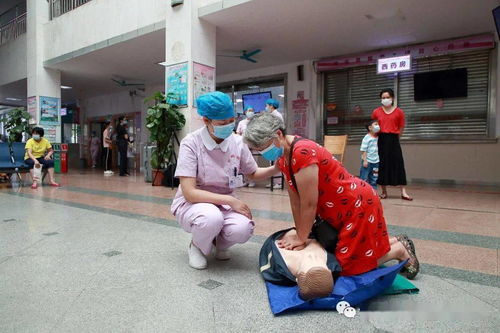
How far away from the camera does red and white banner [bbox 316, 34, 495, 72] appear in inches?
243

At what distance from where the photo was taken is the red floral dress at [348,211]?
5.08 feet

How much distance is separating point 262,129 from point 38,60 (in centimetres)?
918

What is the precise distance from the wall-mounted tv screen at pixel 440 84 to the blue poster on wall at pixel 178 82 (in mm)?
4317

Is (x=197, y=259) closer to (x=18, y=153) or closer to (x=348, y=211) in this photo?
(x=348, y=211)

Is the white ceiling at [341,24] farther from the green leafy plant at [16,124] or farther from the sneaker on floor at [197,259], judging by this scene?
the green leafy plant at [16,124]

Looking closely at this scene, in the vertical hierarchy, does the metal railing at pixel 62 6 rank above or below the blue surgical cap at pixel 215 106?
above

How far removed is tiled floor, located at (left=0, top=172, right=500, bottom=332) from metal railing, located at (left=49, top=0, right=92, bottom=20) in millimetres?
6637

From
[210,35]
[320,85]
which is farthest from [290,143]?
[320,85]

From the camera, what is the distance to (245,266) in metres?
1.99

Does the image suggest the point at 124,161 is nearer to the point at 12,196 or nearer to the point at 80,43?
the point at 80,43

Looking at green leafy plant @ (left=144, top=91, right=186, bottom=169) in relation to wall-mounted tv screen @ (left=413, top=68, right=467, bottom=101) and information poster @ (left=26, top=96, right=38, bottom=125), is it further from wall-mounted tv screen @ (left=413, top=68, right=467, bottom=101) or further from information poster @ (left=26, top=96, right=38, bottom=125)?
information poster @ (left=26, top=96, right=38, bottom=125)

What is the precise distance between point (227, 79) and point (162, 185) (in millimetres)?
4401

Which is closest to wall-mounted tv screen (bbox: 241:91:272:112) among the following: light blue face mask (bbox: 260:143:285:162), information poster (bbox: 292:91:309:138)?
information poster (bbox: 292:91:309:138)

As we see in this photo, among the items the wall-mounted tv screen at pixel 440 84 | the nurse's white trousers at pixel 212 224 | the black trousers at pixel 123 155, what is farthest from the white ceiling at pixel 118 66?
the nurse's white trousers at pixel 212 224
